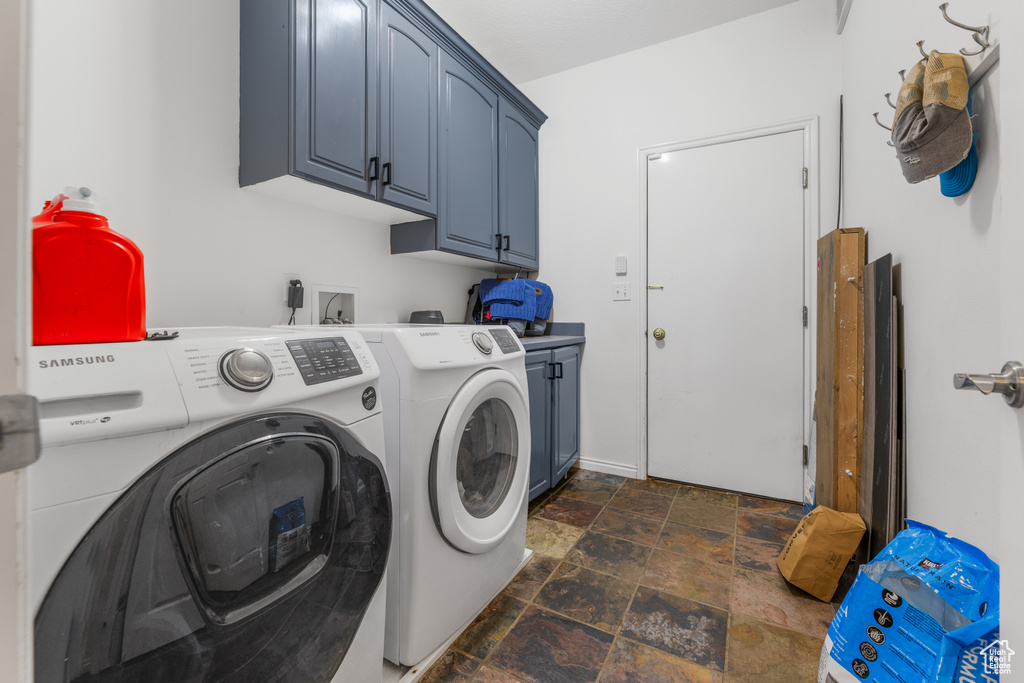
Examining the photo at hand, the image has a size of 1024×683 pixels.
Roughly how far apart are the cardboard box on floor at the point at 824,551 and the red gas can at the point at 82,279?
6.57ft

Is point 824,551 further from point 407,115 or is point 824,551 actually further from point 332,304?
point 407,115

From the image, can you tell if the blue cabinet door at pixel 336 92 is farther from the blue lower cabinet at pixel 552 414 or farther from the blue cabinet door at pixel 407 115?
the blue lower cabinet at pixel 552 414

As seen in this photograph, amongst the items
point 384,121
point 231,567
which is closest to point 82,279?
point 231,567

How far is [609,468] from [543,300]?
1.16m

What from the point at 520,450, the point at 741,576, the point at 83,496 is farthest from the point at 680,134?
the point at 83,496

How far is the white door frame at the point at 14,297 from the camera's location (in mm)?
284

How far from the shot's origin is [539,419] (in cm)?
214

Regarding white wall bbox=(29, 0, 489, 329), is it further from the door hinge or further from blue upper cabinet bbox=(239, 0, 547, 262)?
the door hinge

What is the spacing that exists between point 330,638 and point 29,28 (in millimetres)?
984

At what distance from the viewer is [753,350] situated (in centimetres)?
229

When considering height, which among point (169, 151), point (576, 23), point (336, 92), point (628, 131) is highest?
point (576, 23)

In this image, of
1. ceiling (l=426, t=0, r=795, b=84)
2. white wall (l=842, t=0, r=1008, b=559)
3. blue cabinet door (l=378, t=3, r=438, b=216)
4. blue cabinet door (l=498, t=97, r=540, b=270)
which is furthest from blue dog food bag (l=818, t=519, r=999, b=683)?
ceiling (l=426, t=0, r=795, b=84)

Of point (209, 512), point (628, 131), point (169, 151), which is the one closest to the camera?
point (209, 512)

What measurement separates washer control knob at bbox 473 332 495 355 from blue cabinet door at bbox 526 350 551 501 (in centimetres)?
66
